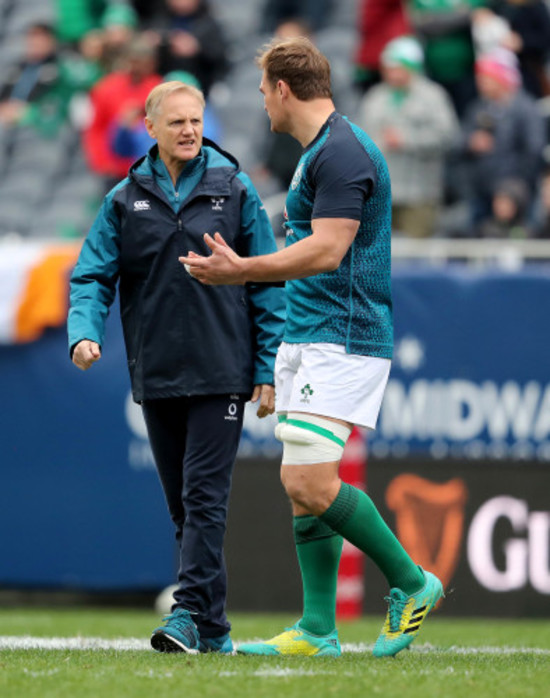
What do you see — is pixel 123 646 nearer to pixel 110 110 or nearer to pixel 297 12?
pixel 110 110

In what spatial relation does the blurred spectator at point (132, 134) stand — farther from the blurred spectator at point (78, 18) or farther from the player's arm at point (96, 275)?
the player's arm at point (96, 275)

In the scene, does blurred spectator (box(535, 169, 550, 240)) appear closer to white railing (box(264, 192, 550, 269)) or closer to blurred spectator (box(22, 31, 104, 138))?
white railing (box(264, 192, 550, 269))

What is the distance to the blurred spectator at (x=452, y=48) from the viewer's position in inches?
504

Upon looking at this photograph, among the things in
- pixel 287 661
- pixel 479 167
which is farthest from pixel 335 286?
pixel 479 167

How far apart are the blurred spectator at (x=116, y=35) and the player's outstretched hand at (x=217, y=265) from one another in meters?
8.41

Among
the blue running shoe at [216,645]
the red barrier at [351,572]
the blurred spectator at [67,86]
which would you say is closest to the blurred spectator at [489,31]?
the blurred spectator at [67,86]

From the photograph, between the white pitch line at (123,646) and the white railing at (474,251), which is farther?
the white railing at (474,251)

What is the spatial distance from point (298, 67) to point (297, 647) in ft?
6.97

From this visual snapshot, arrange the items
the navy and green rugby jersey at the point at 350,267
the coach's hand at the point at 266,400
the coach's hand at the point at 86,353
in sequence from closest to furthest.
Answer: the navy and green rugby jersey at the point at 350,267 → the coach's hand at the point at 86,353 → the coach's hand at the point at 266,400

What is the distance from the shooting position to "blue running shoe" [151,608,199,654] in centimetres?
580

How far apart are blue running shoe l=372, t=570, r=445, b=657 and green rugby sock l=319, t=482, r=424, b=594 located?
0.03 meters

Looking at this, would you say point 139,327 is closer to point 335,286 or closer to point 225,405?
point 225,405

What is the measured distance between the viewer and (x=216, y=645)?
19.7ft

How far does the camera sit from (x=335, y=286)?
5.66 meters
